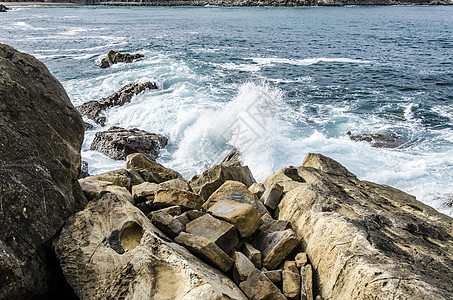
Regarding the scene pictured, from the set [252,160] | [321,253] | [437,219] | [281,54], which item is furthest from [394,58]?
[321,253]

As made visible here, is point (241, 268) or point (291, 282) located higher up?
point (241, 268)

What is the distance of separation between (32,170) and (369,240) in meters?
3.45

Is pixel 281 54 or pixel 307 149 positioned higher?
pixel 281 54

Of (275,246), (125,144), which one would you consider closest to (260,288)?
(275,246)

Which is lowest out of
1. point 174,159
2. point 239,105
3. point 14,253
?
point 174,159

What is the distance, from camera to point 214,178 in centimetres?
570

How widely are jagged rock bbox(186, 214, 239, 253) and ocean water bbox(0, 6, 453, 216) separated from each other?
226 inches

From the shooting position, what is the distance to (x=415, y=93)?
16.1 meters

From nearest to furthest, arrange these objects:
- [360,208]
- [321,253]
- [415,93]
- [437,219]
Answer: [321,253] → [360,208] → [437,219] → [415,93]

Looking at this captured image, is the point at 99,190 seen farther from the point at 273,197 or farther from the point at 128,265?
the point at 273,197

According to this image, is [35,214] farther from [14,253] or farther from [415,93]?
[415,93]

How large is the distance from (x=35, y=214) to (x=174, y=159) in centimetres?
762

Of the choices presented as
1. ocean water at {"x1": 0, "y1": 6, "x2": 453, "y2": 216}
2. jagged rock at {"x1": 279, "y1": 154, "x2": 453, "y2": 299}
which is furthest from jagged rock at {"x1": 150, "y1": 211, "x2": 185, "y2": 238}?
ocean water at {"x1": 0, "y1": 6, "x2": 453, "y2": 216}

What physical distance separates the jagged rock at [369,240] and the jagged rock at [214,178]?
1318mm
